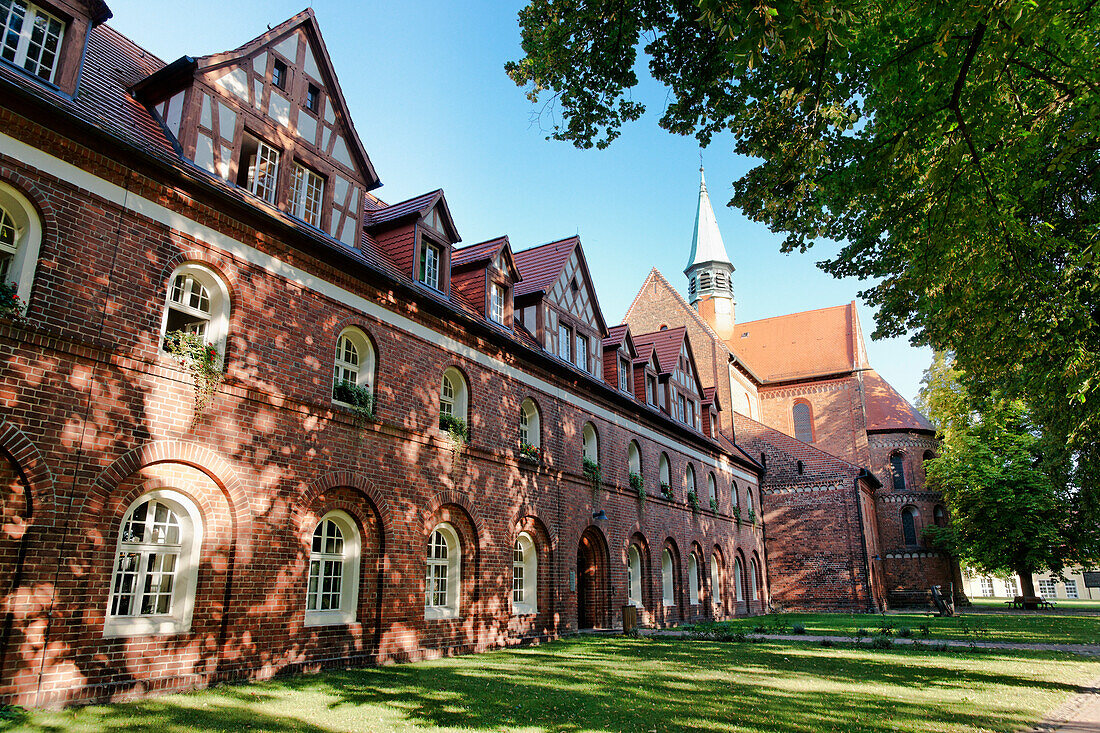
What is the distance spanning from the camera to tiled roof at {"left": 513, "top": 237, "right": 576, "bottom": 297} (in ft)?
66.4

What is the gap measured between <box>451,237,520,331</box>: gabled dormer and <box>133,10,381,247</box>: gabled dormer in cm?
385

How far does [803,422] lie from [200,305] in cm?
4134

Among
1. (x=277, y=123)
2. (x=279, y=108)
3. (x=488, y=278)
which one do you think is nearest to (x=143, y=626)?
(x=277, y=123)

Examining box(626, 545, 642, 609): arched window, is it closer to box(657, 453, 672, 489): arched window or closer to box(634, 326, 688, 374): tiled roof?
box(657, 453, 672, 489): arched window

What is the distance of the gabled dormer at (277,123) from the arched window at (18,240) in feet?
8.95

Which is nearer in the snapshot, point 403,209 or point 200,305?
point 200,305

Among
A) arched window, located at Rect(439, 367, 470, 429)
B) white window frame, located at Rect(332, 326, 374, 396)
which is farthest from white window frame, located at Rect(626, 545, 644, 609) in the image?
white window frame, located at Rect(332, 326, 374, 396)

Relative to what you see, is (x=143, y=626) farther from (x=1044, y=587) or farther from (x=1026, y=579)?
(x=1044, y=587)

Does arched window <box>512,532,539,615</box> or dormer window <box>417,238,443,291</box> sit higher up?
dormer window <box>417,238,443,291</box>

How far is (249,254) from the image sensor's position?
35.9ft

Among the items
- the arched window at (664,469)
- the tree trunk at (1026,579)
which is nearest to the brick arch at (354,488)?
the arched window at (664,469)

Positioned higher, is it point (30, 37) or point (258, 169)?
point (30, 37)

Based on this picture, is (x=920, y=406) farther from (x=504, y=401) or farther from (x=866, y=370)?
(x=504, y=401)

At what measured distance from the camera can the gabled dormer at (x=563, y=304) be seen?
1973 cm
